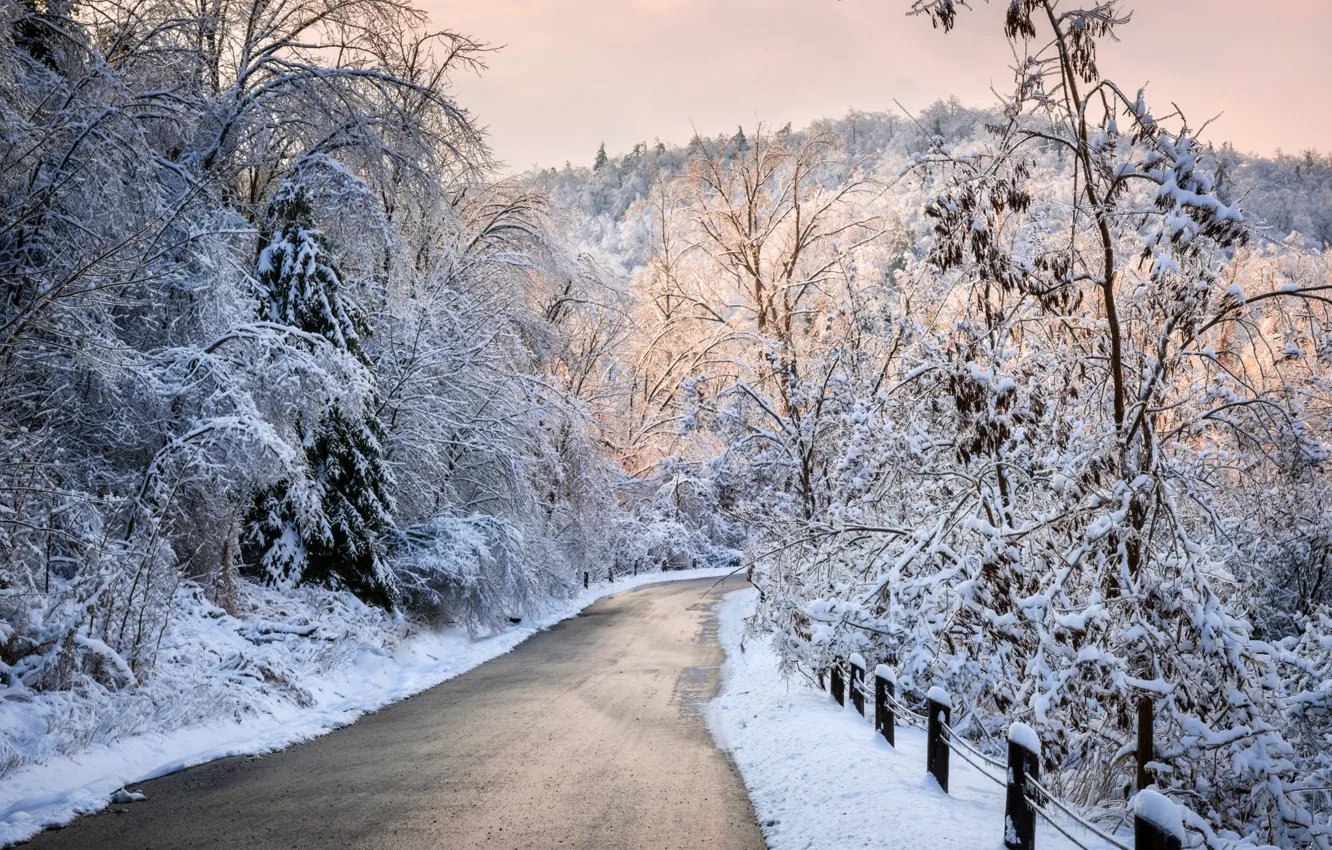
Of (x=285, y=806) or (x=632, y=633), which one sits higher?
(x=285, y=806)

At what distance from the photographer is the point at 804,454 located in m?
15.9

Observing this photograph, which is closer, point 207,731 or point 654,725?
point 207,731

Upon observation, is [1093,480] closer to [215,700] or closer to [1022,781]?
[1022,781]

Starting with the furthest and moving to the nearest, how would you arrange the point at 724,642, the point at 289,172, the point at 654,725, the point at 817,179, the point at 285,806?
the point at 817,179 < the point at 724,642 < the point at 289,172 < the point at 654,725 < the point at 285,806

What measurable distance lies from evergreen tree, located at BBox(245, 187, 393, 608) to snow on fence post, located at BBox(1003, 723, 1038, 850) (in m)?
11.4

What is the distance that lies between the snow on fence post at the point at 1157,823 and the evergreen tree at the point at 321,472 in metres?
12.4

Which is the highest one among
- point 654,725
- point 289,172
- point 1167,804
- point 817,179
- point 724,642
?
point 817,179

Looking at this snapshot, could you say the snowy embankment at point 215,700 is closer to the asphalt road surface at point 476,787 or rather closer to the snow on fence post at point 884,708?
the asphalt road surface at point 476,787

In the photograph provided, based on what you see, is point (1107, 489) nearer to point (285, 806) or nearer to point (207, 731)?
point (285, 806)

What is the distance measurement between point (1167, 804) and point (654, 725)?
6.84 meters

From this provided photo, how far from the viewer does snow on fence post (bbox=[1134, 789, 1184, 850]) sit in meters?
3.74

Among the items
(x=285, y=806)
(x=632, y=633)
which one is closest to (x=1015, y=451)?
(x=285, y=806)

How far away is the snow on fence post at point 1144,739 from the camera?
5715mm

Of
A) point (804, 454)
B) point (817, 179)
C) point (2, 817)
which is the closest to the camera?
point (2, 817)
